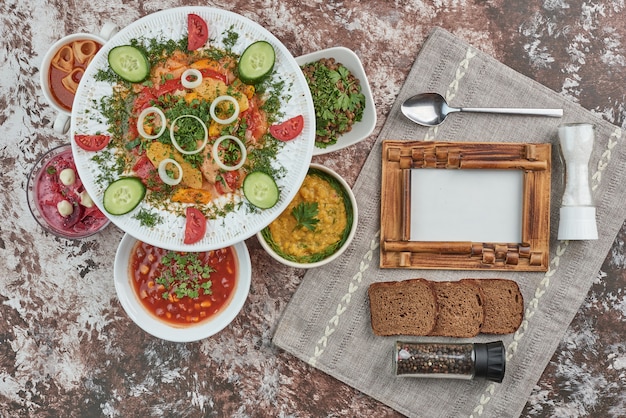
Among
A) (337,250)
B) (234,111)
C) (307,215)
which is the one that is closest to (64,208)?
(234,111)

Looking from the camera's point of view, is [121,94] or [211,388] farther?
[211,388]

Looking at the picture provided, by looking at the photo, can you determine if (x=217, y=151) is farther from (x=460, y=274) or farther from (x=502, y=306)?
(x=502, y=306)

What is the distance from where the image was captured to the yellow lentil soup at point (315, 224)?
3.08m

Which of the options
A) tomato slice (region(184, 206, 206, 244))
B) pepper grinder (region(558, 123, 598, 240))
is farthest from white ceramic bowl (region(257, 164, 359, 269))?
pepper grinder (region(558, 123, 598, 240))

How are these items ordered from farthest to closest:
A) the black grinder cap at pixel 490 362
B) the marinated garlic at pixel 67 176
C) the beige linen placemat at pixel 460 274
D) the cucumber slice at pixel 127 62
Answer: the beige linen placemat at pixel 460 274 → the black grinder cap at pixel 490 362 → the marinated garlic at pixel 67 176 → the cucumber slice at pixel 127 62

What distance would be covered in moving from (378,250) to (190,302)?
1.08m

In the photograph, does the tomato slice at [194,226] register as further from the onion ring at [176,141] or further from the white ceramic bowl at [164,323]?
the white ceramic bowl at [164,323]

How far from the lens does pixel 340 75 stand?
3.07 metres

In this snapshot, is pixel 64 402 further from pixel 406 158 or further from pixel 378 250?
pixel 406 158

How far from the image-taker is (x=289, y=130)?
104 inches

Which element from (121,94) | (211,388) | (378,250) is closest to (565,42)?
(378,250)

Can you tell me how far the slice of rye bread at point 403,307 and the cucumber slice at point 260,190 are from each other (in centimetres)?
94

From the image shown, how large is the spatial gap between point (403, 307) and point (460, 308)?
0.31m

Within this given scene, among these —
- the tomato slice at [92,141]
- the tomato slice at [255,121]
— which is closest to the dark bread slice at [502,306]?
the tomato slice at [255,121]
